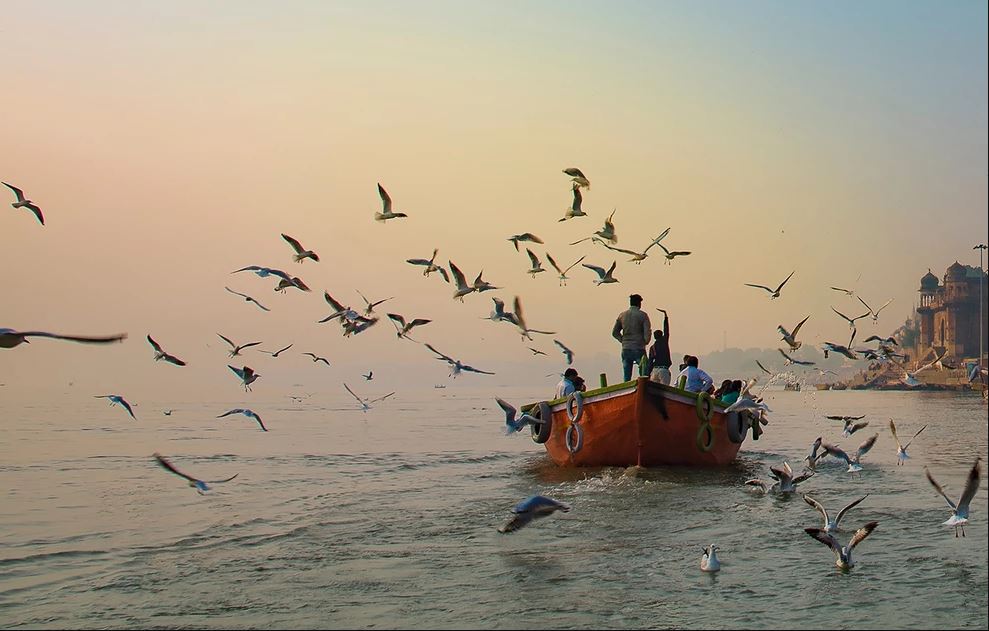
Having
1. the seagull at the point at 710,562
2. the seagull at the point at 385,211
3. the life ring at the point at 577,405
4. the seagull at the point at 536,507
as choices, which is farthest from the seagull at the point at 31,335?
the life ring at the point at 577,405

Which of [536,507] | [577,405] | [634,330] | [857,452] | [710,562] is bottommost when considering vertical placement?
[710,562]

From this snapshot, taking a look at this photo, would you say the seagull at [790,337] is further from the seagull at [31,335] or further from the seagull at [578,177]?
the seagull at [31,335]

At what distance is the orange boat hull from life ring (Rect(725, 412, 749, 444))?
62cm

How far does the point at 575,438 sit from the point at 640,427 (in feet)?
5.70

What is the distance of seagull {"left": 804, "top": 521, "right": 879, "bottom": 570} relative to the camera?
407 inches

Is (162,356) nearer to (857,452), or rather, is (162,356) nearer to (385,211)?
(385,211)

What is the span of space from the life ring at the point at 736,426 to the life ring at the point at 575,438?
3215 millimetres

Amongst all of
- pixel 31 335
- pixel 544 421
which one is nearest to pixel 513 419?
pixel 544 421

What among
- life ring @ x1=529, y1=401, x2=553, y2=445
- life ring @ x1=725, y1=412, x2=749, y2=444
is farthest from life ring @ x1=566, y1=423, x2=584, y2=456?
life ring @ x1=725, y1=412, x2=749, y2=444

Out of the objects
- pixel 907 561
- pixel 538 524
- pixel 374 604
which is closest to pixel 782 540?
pixel 907 561

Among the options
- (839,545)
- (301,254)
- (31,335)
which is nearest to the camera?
(31,335)

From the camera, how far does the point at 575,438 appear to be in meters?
20.0

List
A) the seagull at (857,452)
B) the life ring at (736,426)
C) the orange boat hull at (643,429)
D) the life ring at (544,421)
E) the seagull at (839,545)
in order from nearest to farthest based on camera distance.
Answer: the seagull at (839,545) < the seagull at (857,452) < the orange boat hull at (643,429) < the life ring at (736,426) < the life ring at (544,421)

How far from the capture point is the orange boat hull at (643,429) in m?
18.8
